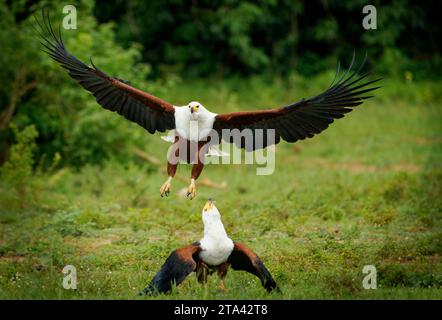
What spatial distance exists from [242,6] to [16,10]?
22.7 ft

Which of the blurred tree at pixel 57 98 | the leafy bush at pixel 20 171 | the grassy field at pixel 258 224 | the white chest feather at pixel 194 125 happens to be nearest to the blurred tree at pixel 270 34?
the grassy field at pixel 258 224

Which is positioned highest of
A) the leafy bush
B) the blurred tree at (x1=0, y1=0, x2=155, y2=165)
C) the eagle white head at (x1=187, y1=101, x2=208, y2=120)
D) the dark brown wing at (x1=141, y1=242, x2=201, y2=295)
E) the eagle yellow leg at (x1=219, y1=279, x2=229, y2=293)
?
the blurred tree at (x1=0, y1=0, x2=155, y2=165)

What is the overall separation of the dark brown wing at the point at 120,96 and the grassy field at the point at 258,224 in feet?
3.94

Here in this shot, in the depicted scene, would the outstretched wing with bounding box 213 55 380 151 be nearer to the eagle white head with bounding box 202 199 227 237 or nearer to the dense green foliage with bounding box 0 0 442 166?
the eagle white head with bounding box 202 199 227 237

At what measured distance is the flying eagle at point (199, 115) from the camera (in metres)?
6.58

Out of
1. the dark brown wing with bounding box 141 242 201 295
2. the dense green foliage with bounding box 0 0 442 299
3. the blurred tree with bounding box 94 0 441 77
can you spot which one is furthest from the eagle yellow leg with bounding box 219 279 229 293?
the blurred tree with bounding box 94 0 441 77

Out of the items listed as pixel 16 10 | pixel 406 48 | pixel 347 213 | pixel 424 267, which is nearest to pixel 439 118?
pixel 406 48

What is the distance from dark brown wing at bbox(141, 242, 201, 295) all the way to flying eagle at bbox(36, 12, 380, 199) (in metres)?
1.02

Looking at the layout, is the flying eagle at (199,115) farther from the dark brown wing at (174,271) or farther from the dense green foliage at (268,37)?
the dense green foliage at (268,37)

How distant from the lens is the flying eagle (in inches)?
259

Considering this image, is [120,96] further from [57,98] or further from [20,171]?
[57,98]

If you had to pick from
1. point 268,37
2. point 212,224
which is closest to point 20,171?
point 212,224

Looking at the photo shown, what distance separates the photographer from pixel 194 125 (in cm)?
676

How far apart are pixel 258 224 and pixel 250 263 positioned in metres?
2.34
